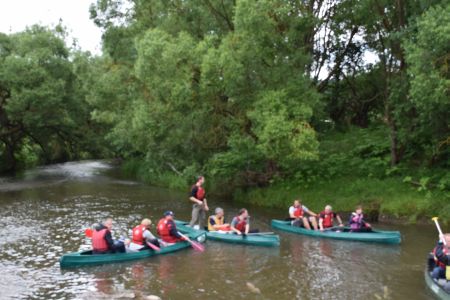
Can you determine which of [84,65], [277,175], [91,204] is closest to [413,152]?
[277,175]

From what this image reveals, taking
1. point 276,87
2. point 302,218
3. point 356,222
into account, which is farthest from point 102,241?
point 276,87

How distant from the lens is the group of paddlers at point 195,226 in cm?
1546

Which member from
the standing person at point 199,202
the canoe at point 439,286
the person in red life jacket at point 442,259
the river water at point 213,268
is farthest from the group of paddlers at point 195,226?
the person in red life jacket at point 442,259

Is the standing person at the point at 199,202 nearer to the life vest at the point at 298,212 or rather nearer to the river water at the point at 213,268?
the river water at the point at 213,268

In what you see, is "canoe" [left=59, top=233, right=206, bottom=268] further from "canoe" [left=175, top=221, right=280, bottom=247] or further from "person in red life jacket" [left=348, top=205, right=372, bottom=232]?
"person in red life jacket" [left=348, top=205, right=372, bottom=232]

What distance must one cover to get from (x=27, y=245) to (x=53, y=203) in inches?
400

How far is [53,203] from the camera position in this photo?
27.6 m

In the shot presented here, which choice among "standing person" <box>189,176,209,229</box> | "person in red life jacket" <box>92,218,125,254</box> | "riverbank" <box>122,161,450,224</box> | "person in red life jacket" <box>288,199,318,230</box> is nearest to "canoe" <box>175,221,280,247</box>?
"standing person" <box>189,176,209,229</box>

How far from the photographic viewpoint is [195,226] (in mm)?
19750

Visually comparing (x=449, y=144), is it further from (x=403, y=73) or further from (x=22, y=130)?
(x=22, y=130)

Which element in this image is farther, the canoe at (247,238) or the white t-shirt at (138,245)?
the canoe at (247,238)

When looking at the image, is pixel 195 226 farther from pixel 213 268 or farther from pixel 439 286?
pixel 439 286

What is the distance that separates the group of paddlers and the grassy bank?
3534 millimetres

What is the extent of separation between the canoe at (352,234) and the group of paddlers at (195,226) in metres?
0.25
